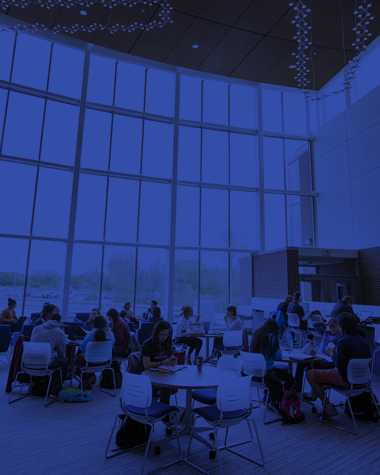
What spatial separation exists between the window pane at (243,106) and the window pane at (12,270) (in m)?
9.51

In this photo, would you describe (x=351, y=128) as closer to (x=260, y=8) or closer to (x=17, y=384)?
(x=260, y=8)

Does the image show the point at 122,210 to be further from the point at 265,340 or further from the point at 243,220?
the point at 265,340

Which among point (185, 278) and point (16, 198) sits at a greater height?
point (16, 198)

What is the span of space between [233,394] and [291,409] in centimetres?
164

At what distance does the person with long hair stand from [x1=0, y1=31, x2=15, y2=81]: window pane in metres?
11.7

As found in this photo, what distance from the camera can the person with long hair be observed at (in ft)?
14.3

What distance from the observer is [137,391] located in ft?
10.2

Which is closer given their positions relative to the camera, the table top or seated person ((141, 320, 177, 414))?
the table top

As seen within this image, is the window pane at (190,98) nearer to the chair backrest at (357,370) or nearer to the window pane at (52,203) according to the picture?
the window pane at (52,203)

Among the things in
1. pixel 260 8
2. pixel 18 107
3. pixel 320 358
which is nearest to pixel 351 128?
pixel 260 8

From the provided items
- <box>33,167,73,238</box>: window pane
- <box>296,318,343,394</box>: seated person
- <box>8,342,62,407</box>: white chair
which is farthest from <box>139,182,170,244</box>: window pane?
<box>296,318,343,394</box>: seated person

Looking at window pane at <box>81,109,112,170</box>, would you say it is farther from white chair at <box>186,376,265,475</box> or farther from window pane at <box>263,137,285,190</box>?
white chair at <box>186,376,265,475</box>

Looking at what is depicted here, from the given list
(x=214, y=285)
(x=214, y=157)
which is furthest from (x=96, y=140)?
(x=214, y=285)

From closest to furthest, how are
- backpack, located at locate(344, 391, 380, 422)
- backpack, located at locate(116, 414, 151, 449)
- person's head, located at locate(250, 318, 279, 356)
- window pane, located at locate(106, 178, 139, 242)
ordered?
1. backpack, located at locate(116, 414, 151, 449)
2. backpack, located at locate(344, 391, 380, 422)
3. person's head, located at locate(250, 318, 279, 356)
4. window pane, located at locate(106, 178, 139, 242)
